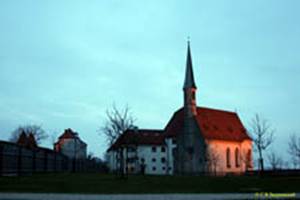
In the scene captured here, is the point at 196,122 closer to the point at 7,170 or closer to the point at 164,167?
the point at 164,167

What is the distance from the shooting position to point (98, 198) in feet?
69.3

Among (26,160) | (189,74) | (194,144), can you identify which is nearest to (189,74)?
(189,74)

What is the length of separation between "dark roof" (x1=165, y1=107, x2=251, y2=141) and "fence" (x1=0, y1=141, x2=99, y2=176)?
40.8 metres

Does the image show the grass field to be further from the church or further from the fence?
the church

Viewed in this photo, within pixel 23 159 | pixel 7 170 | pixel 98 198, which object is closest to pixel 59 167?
pixel 23 159

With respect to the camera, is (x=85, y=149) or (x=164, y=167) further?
(x=85, y=149)

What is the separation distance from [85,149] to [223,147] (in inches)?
2450

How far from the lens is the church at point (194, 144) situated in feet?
284

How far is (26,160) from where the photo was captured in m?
39.3

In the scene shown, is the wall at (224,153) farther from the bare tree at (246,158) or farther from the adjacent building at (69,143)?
the adjacent building at (69,143)

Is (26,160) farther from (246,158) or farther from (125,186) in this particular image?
(246,158)

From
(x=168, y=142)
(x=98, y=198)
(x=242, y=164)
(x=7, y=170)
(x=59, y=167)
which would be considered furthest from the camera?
(x=168, y=142)

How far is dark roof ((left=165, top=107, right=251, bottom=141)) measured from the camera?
90287 mm

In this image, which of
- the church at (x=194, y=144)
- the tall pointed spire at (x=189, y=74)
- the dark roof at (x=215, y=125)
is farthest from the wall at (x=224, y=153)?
the tall pointed spire at (x=189, y=74)
